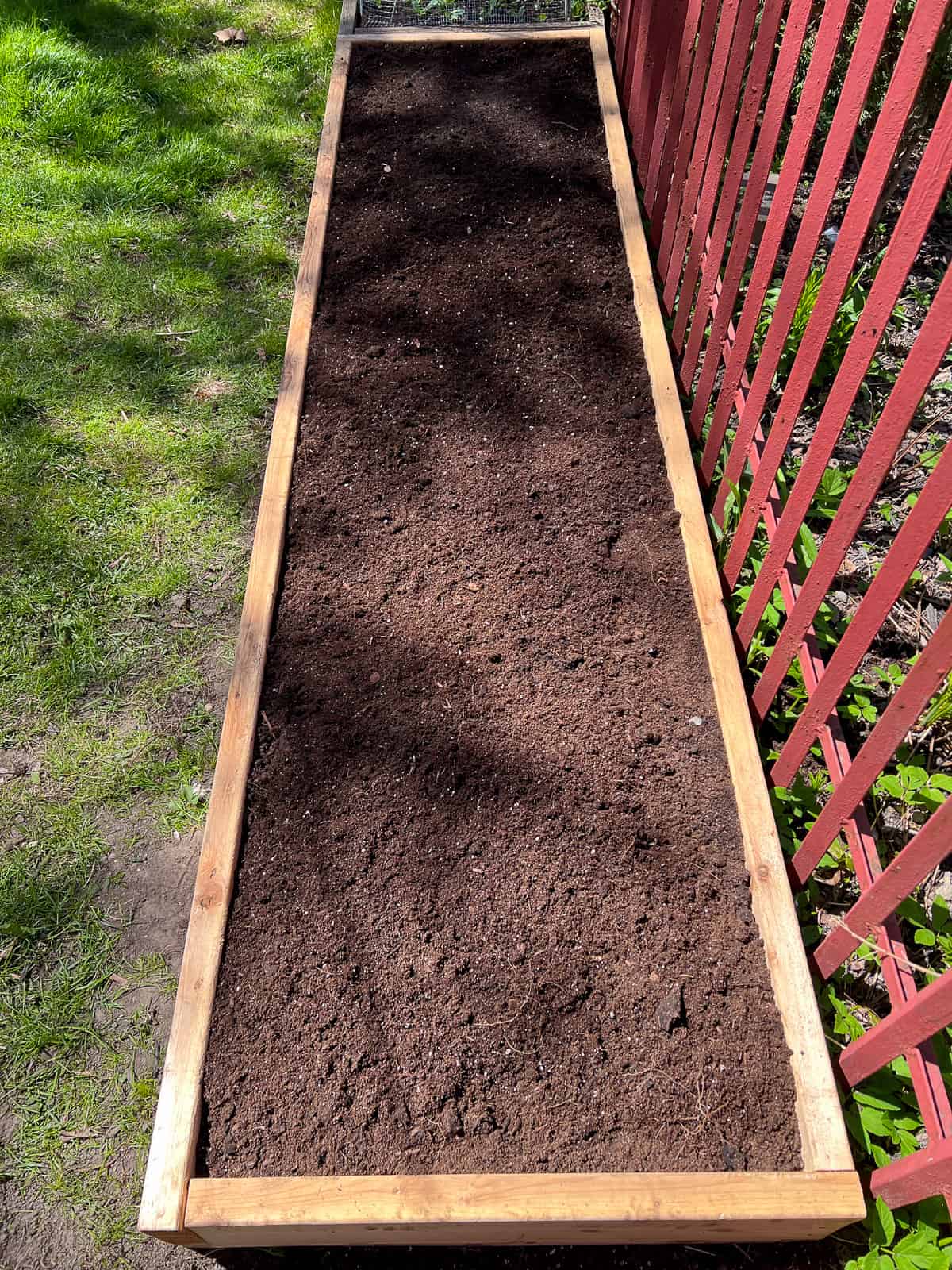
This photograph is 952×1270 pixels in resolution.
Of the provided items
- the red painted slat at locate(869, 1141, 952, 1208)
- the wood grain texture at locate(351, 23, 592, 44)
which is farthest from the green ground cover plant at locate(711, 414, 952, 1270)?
the wood grain texture at locate(351, 23, 592, 44)

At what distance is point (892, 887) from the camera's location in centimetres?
149

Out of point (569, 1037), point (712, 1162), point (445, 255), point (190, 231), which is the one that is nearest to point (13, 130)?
point (190, 231)

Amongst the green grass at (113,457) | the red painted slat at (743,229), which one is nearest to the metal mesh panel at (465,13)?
the green grass at (113,457)

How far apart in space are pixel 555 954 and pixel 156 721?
1.23m

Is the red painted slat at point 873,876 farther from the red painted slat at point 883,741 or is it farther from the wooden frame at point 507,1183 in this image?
the wooden frame at point 507,1183

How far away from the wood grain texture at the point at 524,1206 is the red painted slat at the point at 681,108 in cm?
267

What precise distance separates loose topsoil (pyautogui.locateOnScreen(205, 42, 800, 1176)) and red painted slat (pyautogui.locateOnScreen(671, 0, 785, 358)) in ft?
0.74

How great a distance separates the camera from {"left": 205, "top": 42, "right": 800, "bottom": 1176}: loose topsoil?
162cm

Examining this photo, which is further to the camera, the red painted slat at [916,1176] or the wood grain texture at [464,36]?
the wood grain texture at [464,36]

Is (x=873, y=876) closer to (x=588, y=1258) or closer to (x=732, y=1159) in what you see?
(x=732, y=1159)

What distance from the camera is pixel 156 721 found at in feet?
7.81

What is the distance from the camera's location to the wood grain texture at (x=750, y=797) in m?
1.56

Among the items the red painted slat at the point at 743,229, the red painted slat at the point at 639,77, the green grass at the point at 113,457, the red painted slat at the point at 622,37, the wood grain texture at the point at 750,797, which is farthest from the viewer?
the red painted slat at the point at 622,37

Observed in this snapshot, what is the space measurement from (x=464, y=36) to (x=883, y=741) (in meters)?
3.68
